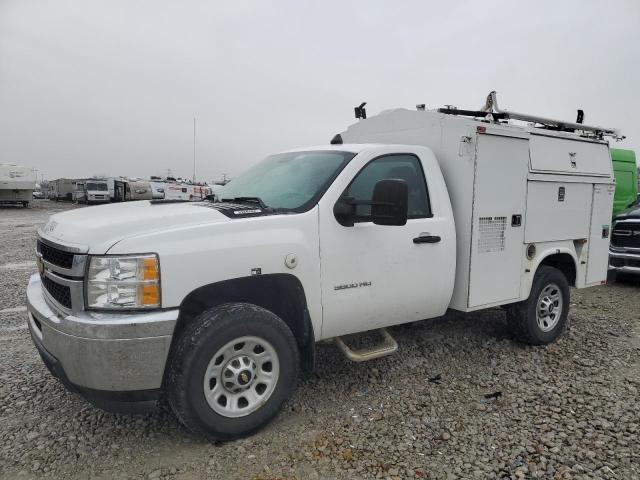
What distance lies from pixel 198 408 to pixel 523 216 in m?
3.44

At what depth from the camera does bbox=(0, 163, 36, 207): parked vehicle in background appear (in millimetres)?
29266

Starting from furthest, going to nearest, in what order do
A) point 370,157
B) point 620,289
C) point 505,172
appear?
point 620,289, point 505,172, point 370,157

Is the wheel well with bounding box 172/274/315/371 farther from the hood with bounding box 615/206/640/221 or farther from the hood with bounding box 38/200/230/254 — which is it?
the hood with bounding box 615/206/640/221

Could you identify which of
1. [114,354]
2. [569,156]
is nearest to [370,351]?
[114,354]

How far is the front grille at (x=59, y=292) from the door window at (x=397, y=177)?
2.02 meters

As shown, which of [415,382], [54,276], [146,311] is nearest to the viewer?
[146,311]

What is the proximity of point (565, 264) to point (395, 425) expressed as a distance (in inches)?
127

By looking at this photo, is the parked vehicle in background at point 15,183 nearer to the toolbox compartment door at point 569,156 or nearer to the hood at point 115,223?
the hood at point 115,223

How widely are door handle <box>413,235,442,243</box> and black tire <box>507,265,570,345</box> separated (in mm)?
1540

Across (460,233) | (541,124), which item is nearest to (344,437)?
(460,233)

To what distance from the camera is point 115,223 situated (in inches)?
118

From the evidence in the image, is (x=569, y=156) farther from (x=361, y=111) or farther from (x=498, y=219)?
(x=361, y=111)

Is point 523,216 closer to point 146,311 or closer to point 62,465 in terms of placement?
point 146,311

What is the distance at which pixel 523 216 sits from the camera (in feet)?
15.3
